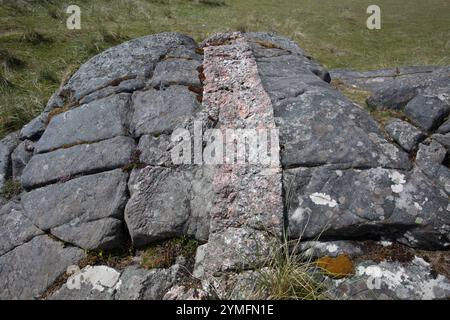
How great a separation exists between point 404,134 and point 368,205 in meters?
1.34

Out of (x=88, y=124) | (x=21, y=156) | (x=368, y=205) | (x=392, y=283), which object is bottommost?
(x=392, y=283)

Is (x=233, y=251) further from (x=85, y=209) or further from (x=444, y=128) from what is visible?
(x=444, y=128)

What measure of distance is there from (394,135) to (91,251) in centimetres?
415

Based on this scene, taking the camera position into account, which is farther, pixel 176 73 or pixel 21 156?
pixel 176 73

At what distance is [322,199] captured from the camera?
4293 mm

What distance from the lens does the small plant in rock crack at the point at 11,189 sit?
5.15 metres

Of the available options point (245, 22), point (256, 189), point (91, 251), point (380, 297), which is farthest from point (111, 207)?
point (245, 22)

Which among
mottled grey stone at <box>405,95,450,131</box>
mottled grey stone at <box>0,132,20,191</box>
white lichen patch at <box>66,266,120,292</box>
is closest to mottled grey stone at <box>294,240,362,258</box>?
white lichen patch at <box>66,266,120,292</box>

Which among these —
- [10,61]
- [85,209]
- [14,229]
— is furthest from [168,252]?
[10,61]

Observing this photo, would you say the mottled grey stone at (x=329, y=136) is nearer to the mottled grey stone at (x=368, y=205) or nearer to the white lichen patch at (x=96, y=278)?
the mottled grey stone at (x=368, y=205)

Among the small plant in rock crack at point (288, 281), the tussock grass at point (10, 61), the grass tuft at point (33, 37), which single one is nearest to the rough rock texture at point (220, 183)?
the small plant in rock crack at point (288, 281)

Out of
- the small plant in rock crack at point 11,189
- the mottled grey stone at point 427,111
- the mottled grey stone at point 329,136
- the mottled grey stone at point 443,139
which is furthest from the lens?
the small plant in rock crack at point 11,189

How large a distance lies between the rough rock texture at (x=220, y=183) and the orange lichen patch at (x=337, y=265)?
84 millimetres

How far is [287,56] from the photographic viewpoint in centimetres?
697
